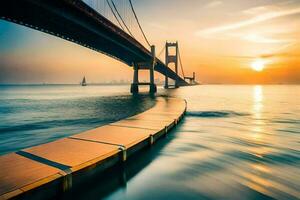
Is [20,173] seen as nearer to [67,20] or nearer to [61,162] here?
[61,162]

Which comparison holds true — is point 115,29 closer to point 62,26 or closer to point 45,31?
point 62,26

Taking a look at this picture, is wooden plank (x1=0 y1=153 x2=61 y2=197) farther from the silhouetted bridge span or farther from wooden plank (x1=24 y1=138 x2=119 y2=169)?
the silhouetted bridge span

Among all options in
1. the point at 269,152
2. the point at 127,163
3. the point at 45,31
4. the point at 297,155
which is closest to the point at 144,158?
the point at 127,163

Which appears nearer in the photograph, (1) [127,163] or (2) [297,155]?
(1) [127,163]

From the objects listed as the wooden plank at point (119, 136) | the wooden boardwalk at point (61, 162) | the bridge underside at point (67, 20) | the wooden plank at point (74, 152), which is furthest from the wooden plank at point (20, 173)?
the bridge underside at point (67, 20)

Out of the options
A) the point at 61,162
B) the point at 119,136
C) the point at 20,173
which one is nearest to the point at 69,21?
the point at 119,136
